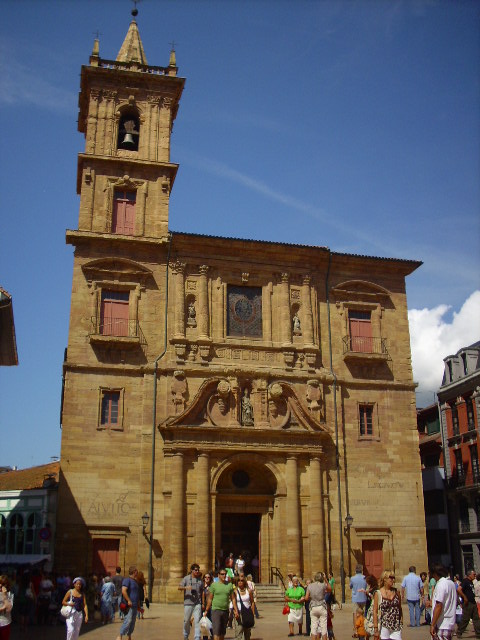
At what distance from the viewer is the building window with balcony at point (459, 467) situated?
133 feet

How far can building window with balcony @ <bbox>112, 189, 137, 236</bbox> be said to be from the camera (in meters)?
32.7

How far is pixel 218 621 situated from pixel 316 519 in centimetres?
1530

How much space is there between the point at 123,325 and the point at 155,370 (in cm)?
250

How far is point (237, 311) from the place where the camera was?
32.4 metres

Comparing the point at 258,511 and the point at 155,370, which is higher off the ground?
the point at 155,370

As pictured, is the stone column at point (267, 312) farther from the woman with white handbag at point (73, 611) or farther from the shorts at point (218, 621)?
the woman with white handbag at point (73, 611)

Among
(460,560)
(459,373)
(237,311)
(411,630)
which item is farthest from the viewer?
(459,373)

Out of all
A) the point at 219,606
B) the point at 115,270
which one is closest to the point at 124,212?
the point at 115,270

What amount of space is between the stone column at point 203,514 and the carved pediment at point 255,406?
1717mm

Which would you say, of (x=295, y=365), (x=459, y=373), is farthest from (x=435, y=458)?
(x=295, y=365)

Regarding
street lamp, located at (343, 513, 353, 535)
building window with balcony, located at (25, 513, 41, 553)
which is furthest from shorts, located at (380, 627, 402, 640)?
building window with balcony, located at (25, 513, 41, 553)

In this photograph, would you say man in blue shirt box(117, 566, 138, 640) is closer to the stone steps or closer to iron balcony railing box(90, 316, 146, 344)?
the stone steps

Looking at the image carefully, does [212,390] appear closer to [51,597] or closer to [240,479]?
[240,479]

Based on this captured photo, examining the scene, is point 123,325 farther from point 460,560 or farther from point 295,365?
point 460,560
